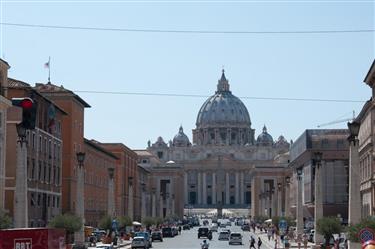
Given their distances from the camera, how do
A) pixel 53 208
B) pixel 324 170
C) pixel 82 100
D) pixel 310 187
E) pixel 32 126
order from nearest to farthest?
pixel 32 126 → pixel 53 208 → pixel 82 100 → pixel 324 170 → pixel 310 187

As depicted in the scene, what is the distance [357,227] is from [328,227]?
1764 cm

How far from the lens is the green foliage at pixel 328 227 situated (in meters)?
60.1

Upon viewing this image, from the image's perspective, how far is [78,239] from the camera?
65.1m

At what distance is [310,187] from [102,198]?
31.1 metres

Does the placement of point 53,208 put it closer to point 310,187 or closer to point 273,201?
point 310,187

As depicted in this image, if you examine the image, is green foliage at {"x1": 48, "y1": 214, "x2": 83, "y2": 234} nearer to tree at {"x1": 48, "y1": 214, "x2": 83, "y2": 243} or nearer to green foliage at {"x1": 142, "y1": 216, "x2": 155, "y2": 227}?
tree at {"x1": 48, "y1": 214, "x2": 83, "y2": 243}

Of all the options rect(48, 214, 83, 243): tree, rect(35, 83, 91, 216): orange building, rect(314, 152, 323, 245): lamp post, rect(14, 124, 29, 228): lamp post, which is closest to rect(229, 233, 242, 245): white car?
rect(35, 83, 91, 216): orange building

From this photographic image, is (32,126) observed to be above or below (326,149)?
below

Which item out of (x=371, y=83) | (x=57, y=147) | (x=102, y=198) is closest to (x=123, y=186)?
(x=102, y=198)

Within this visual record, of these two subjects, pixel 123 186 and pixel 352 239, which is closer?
pixel 352 239

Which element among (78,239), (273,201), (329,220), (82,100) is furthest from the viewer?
(273,201)

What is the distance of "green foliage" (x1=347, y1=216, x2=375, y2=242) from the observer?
4188 cm

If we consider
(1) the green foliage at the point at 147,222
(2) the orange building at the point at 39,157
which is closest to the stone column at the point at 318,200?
(2) the orange building at the point at 39,157

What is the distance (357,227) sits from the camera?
42719 millimetres
